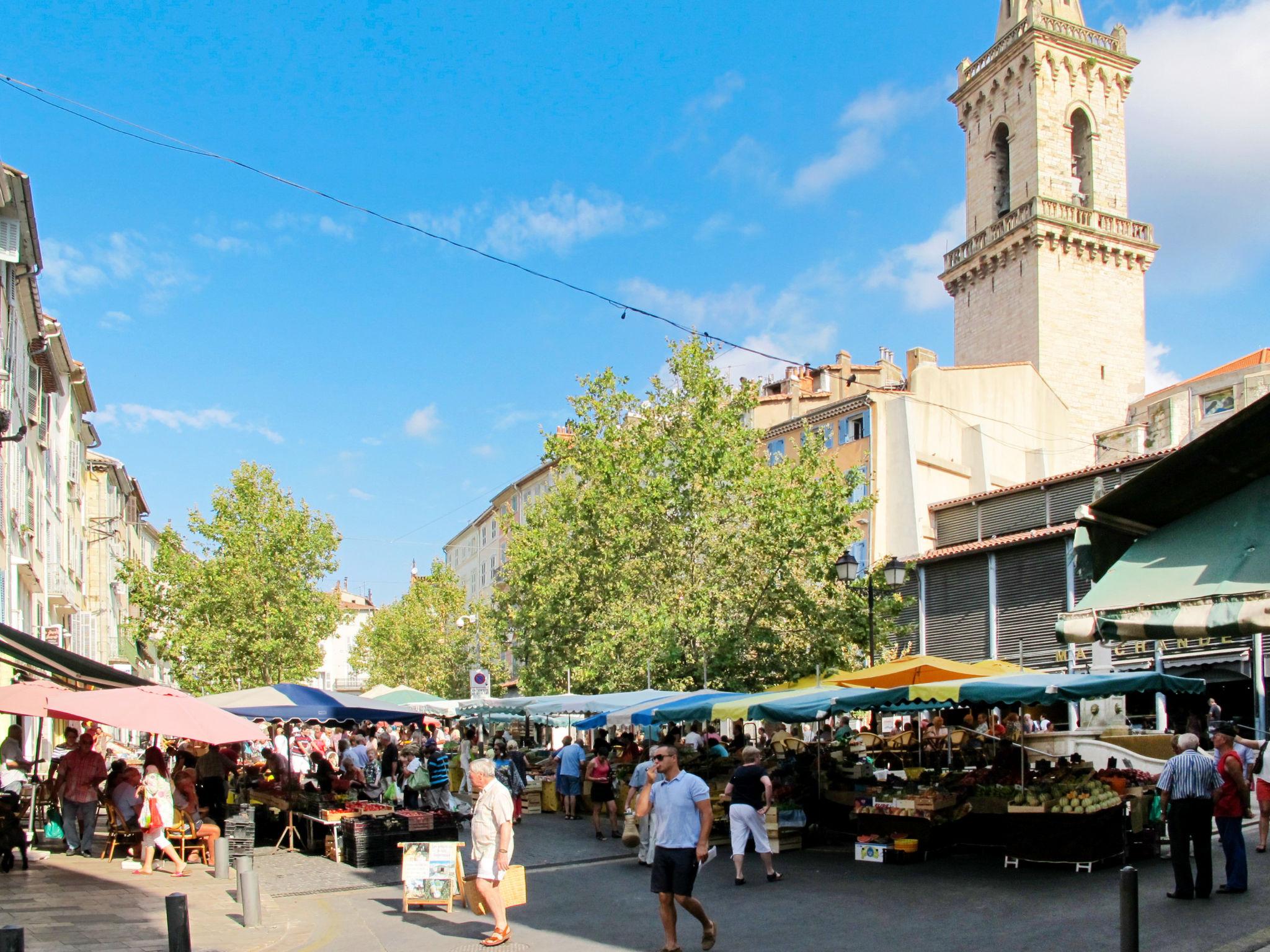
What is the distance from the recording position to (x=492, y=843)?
10.4 m

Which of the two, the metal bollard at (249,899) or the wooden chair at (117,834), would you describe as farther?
the wooden chair at (117,834)

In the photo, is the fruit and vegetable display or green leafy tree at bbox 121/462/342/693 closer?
the fruit and vegetable display

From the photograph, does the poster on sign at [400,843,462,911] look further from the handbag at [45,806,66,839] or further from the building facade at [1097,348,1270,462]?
the building facade at [1097,348,1270,462]

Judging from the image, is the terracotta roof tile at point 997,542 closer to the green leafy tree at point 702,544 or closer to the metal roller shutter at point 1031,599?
the metal roller shutter at point 1031,599

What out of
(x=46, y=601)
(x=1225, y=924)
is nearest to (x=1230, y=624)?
(x=1225, y=924)

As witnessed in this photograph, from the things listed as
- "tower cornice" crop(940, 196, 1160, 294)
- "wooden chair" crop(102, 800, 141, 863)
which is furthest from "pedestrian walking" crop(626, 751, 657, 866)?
"tower cornice" crop(940, 196, 1160, 294)

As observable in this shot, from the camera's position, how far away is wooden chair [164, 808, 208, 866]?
16.0 meters

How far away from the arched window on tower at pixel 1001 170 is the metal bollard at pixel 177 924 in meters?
45.5

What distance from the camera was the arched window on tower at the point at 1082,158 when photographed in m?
47.0

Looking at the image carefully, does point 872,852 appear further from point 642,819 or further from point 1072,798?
point 642,819

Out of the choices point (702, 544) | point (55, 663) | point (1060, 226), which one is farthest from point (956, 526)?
point (55, 663)

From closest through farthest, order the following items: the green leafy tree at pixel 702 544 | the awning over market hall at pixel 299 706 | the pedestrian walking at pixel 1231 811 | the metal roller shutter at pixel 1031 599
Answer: the pedestrian walking at pixel 1231 811, the awning over market hall at pixel 299 706, the green leafy tree at pixel 702 544, the metal roller shutter at pixel 1031 599

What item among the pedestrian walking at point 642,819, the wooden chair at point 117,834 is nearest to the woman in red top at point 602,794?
the pedestrian walking at point 642,819

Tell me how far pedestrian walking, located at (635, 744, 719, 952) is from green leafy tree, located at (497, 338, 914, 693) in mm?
18299
